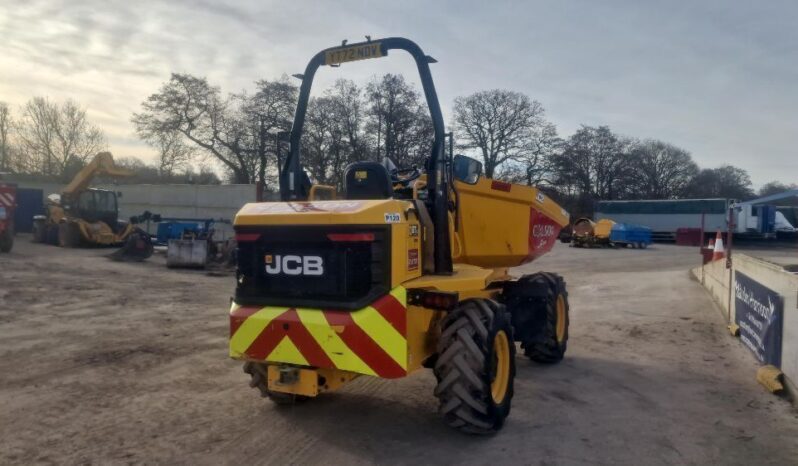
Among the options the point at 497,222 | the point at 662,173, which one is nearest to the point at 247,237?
the point at 497,222

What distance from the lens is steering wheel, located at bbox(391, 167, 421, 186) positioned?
6.08 m

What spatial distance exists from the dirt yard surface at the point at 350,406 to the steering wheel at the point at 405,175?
6.79ft

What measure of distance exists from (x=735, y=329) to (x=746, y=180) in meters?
57.8

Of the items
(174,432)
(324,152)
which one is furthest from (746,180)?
Answer: (174,432)

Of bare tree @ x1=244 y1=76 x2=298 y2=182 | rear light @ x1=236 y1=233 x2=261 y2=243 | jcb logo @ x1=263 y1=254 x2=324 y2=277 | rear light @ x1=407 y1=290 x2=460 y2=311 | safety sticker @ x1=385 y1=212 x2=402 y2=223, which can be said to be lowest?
rear light @ x1=407 y1=290 x2=460 y2=311

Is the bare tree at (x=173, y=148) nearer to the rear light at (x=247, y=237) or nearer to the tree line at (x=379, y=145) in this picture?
the tree line at (x=379, y=145)

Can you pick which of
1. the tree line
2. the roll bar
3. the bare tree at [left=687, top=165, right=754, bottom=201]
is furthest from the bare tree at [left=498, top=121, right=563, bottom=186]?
the roll bar

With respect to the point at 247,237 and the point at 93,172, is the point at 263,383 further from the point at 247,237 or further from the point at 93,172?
the point at 93,172

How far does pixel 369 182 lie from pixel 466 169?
40.6 inches

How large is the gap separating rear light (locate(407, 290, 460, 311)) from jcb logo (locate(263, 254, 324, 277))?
2.39 ft

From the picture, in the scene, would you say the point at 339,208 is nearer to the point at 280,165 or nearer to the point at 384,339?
the point at 384,339

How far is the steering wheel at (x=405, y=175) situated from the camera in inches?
239

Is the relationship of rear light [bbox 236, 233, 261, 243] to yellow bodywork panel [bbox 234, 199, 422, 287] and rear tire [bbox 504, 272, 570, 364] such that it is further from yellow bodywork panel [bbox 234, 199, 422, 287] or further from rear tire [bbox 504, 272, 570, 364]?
rear tire [bbox 504, 272, 570, 364]

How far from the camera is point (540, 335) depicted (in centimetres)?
682
